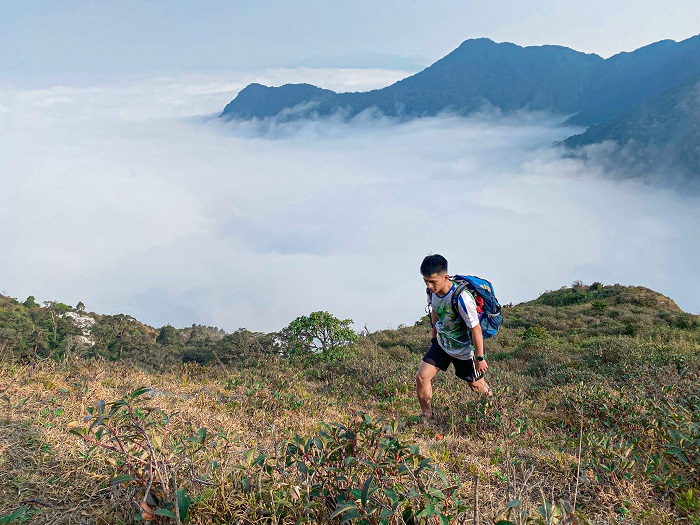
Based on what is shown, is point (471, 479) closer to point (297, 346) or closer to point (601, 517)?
point (601, 517)

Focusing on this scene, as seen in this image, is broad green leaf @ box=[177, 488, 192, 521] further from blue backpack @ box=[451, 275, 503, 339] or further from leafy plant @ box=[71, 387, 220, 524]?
blue backpack @ box=[451, 275, 503, 339]

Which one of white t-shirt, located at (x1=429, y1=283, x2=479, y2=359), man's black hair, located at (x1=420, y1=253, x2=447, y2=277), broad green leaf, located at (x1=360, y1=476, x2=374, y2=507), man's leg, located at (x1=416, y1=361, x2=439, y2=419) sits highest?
man's black hair, located at (x1=420, y1=253, x2=447, y2=277)

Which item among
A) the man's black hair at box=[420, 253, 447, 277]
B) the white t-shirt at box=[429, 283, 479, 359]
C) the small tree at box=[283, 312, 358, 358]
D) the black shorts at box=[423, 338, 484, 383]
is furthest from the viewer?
the small tree at box=[283, 312, 358, 358]

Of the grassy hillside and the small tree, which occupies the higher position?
the grassy hillside

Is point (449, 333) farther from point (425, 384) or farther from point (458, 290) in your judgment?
point (425, 384)

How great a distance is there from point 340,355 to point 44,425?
8129 millimetres

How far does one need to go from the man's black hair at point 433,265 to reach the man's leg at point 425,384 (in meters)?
1.20

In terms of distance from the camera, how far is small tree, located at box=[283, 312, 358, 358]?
540 inches

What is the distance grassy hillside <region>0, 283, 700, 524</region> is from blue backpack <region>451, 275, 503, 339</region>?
1.05m

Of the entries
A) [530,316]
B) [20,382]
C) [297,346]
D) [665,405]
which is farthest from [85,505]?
[530,316]

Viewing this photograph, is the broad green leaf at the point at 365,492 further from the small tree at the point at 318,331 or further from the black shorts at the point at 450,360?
the small tree at the point at 318,331

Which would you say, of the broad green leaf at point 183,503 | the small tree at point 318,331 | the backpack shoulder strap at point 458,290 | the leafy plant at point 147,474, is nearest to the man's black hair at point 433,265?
the backpack shoulder strap at point 458,290

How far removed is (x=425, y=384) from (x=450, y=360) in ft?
1.37

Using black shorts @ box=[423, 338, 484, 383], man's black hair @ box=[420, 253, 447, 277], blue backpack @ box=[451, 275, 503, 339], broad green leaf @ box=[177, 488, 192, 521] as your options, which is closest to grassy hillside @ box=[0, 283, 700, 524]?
broad green leaf @ box=[177, 488, 192, 521]
